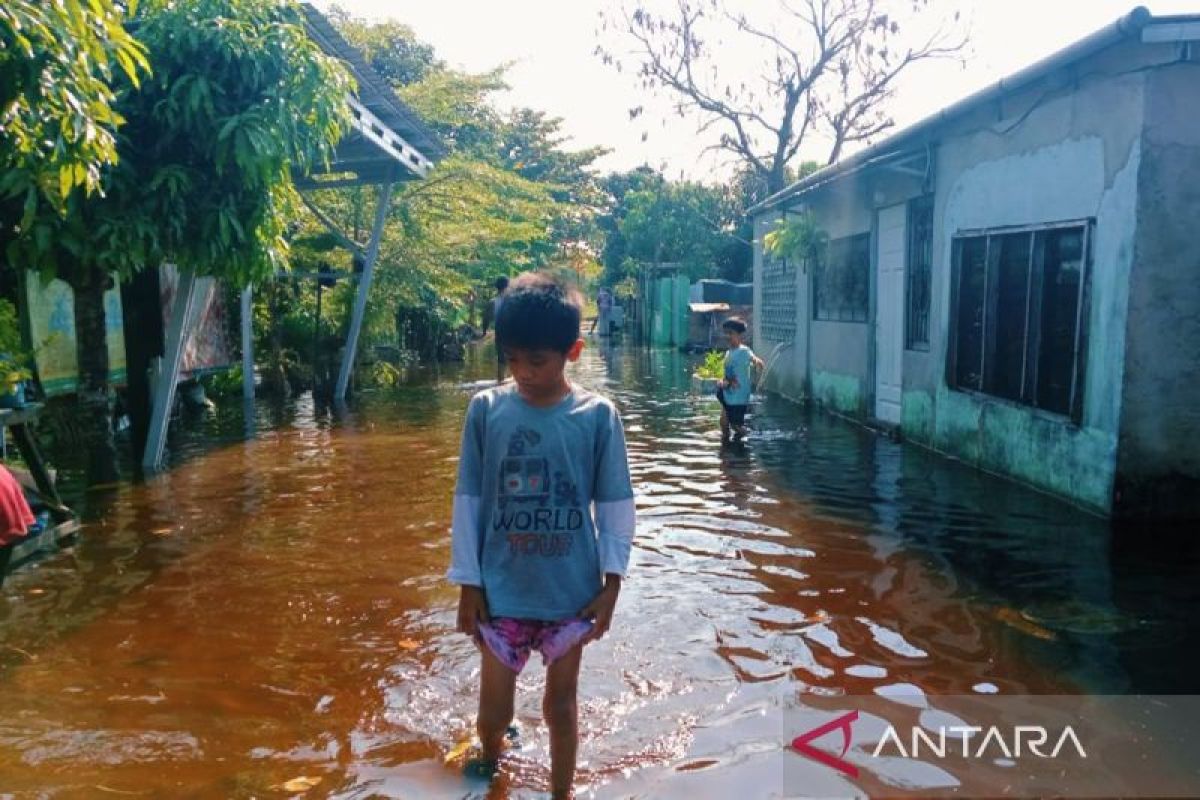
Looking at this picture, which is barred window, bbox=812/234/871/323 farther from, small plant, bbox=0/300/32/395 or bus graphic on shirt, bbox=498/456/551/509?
bus graphic on shirt, bbox=498/456/551/509

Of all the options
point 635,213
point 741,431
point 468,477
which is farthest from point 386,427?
point 635,213

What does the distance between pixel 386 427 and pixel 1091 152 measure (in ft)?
28.9

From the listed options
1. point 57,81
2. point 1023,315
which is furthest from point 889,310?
point 57,81

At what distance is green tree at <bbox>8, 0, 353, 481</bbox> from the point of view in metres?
7.73

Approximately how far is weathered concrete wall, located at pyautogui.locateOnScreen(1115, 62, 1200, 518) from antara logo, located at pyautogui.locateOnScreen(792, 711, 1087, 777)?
3890mm

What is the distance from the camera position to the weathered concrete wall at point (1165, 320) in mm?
6559

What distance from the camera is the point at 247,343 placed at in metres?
15.1

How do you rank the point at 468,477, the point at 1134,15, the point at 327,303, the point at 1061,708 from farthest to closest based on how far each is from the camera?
the point at 327,303 → the point at 1134,15 → the point at 1061,708 → the point at 468,477

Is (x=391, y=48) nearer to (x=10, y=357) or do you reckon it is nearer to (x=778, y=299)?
(x=778, y=299)

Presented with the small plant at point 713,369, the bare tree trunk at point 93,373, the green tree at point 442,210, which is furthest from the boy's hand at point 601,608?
the green tree at point 442,210

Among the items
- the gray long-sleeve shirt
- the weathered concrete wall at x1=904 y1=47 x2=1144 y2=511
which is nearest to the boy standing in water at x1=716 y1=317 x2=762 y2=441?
the weathered concrete wall at x1=904 y1=47 x2=1144 y2=511

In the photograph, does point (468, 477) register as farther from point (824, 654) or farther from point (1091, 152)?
point (1091, 152)

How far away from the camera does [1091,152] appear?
721cm

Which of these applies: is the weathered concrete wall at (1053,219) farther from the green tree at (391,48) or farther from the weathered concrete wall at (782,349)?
the green tree at (391,48)
